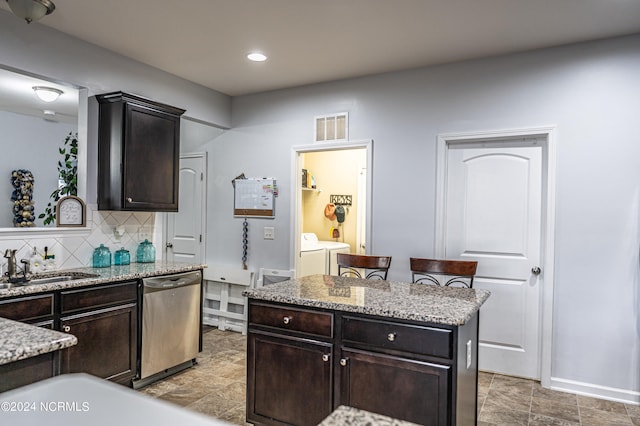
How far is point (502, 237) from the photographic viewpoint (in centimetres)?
366

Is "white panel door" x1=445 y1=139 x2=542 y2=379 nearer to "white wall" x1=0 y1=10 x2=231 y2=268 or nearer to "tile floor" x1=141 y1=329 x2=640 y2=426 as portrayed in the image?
"tile floor" x1=141 y1=329 x2=640 y2=426

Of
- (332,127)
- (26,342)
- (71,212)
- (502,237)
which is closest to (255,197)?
(332,127)

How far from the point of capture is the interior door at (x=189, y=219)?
17.1ft

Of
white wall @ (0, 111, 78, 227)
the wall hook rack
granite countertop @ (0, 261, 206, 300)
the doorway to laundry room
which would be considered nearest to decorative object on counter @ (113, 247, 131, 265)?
granite countertop @ (0, 261, 206, 300)

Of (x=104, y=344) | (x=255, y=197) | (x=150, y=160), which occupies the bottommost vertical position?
(x=104, y=344)

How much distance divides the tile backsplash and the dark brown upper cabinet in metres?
0.22

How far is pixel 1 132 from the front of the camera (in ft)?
16.3

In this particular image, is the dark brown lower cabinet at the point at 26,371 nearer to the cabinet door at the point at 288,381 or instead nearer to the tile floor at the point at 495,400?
the cabinet door at the point at 288,381

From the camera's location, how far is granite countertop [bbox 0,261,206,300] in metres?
2.50

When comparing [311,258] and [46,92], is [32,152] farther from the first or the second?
[311,258]

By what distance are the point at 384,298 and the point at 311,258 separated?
282 centimetres

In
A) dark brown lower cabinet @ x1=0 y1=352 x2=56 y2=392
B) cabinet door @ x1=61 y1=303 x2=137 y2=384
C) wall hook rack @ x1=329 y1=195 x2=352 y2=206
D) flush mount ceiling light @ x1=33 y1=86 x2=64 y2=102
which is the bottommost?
cabinet door @ x1=61 y1=303 x2=137 y2=384

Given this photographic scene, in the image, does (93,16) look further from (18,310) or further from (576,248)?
(576,248)

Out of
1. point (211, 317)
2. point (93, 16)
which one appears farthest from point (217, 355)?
point (93, 16)
